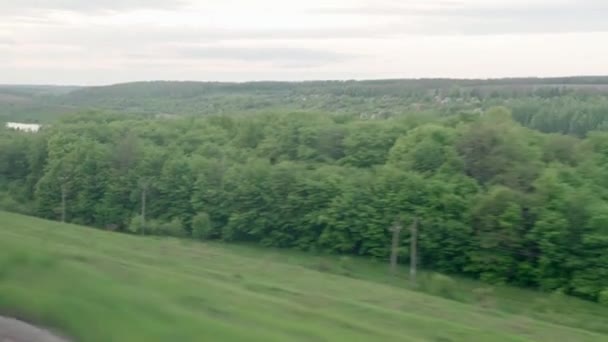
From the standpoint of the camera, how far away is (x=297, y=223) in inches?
1655

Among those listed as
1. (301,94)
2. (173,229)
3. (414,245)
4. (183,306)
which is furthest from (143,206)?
(301,94)

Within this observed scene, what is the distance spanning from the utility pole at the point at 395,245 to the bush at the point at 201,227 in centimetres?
935

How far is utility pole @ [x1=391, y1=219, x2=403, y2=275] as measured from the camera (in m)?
35.0

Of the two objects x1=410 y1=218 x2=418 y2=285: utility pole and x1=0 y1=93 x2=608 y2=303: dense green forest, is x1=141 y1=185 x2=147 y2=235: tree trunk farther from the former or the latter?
x1=410 y1=218 x2=418 y2=285: utility pole

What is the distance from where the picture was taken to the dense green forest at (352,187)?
1403 inches

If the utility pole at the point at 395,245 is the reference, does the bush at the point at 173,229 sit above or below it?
below

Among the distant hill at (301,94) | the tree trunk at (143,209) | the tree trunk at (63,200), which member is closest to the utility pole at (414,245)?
the tree trunk at (143,209)

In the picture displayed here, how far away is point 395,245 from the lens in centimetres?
3588

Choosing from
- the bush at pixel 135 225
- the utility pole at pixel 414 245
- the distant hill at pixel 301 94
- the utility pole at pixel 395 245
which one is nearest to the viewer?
the utility pole at pixel 414 245

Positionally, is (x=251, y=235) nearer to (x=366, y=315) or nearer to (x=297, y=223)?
(x=297, y=223)

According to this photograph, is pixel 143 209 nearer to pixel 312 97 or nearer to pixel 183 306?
pixel 183 306

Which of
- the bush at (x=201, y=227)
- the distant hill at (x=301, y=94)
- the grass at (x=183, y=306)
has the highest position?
the grass at (x=183, y=306)

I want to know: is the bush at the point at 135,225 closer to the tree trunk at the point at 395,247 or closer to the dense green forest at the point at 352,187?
the dense green forest at the point at 352,187

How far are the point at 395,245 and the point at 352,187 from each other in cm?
593
